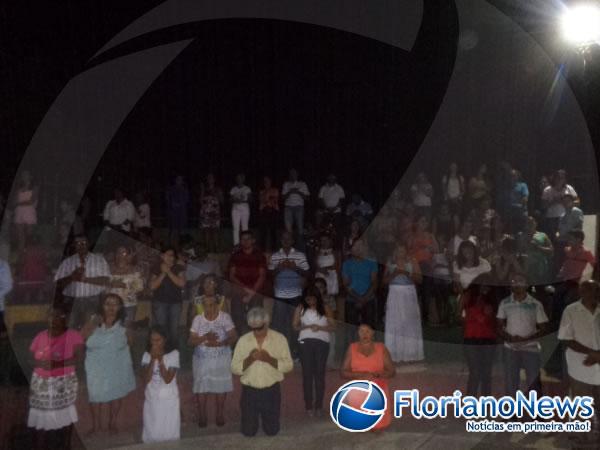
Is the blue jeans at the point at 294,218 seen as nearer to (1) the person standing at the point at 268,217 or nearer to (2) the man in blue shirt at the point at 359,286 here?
(1) the person standing at the point at 268,217

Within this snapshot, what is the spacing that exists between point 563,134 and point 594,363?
8129mm

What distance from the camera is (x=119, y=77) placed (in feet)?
54.7

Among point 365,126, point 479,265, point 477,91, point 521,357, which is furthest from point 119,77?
point 521,357

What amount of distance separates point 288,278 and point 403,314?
150 centimetres

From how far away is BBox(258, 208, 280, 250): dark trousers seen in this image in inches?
521

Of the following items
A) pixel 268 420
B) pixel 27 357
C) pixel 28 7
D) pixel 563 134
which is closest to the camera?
pixel 268 420

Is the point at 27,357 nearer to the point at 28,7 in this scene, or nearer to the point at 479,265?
the point at 479,265

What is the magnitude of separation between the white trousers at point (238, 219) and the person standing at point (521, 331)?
6.46 meters

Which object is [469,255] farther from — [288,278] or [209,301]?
[209,301]

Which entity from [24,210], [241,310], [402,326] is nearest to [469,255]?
[402,326]

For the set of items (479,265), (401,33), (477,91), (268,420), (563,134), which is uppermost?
(401,33)

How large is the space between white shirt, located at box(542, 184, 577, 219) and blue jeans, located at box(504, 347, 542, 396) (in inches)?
172

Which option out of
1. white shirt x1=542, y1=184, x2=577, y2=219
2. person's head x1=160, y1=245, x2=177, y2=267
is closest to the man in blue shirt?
person's head x1=160, y1=245, x2=177, y2=267

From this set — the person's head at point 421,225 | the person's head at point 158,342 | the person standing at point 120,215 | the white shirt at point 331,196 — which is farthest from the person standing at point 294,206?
the person's head at point 158,342
